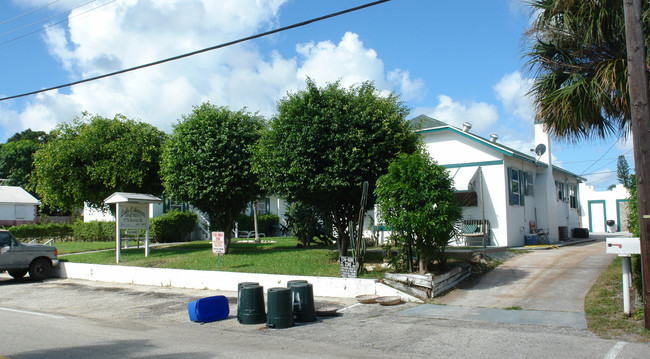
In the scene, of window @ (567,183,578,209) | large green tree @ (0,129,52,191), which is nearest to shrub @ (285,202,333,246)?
window @ (567,183,578,209)

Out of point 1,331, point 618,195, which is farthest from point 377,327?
point 618,195

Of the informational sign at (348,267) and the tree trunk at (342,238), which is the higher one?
the tree trunk at (342,238)

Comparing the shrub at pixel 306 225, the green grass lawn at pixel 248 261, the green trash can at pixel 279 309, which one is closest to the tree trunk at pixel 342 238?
the green grass lawn at pixel 248 261

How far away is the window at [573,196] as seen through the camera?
1114 inches

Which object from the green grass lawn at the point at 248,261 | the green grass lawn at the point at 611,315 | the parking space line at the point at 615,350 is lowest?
the parking space line at the point at 615,350

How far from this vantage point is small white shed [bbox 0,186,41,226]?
139ft

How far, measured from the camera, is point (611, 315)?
8.61 metres

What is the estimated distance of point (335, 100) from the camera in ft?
43.8

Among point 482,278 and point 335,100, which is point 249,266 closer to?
point 335,100

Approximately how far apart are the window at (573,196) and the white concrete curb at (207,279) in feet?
68.4

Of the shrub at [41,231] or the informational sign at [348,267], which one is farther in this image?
the shrub at [41,231]

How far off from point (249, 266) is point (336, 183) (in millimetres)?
4247

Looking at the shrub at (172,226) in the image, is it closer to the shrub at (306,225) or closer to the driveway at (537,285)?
the shrub at (306,225)

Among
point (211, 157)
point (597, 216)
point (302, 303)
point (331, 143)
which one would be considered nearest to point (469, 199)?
point (331, 143)
